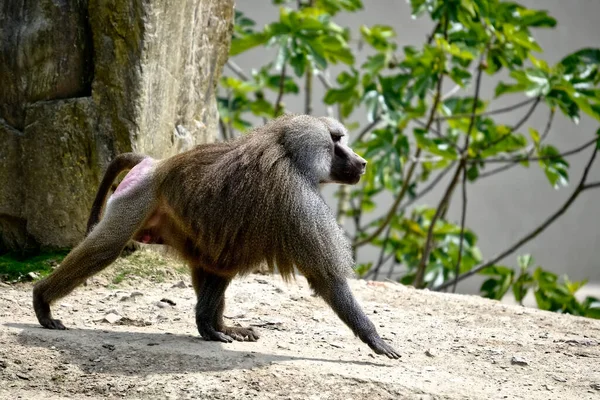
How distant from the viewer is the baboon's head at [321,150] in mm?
4652

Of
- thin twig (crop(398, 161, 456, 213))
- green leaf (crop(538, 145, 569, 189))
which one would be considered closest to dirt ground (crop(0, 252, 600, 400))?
green leaf (crop(538, 145, 569, 189))

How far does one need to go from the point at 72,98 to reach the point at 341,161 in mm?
1962

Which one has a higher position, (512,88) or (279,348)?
(512,88)

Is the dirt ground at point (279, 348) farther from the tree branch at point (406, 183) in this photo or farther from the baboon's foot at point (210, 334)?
the tree branch at point (406, 183)

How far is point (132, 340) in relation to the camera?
15.2 feet

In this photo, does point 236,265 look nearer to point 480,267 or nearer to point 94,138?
point 94,138

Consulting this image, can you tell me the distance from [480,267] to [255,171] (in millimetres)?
4285

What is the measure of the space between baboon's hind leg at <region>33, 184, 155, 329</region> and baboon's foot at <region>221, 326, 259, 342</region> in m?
0.82

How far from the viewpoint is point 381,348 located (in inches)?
178

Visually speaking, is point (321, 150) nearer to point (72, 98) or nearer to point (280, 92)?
point (72, 98)

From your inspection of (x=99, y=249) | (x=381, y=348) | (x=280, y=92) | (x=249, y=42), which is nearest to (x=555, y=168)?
(x=280, y=92)

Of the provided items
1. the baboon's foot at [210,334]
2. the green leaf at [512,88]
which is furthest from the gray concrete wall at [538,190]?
the baboon's foot at [210,334]

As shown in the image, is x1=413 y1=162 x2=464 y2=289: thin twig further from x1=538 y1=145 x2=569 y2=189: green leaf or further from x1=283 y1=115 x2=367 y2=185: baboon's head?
x1=283 y1=115 x2=367 y2=185: baboon's head

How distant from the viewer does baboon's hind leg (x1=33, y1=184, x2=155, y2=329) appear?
467 centimetres
